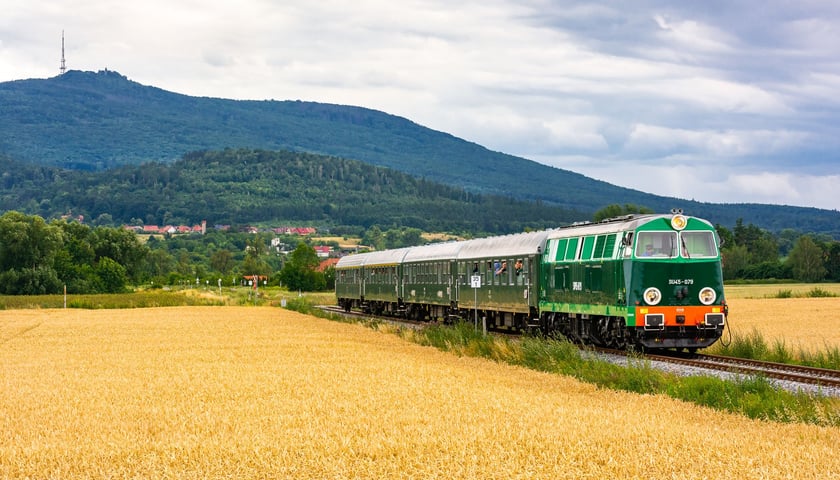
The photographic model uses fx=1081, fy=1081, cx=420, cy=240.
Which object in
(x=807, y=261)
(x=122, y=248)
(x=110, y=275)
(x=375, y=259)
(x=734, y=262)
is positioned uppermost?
(x=122, y=248)

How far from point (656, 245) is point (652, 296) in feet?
5.10

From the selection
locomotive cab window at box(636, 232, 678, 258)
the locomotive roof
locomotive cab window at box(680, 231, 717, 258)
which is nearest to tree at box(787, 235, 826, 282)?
the locomotive roof

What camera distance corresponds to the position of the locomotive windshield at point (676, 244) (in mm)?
31266

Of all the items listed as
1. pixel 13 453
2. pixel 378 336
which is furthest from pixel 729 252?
pixel 13 453

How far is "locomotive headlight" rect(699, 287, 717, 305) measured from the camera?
31.4 metres

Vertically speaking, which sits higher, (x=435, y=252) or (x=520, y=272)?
(x=435, y=252)

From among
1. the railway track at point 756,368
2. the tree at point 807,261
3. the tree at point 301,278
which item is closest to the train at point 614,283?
the railway track at point 756,368

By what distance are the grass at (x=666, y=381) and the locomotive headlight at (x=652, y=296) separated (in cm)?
318

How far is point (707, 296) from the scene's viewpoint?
31438mm

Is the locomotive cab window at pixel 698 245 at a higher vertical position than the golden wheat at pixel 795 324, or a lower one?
higher

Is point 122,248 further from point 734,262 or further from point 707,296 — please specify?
point 707,296

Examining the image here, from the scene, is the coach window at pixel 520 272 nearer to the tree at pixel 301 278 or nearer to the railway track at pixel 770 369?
the railway track at pixel 770 369

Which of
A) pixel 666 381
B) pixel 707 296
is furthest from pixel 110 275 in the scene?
pixel 666 381


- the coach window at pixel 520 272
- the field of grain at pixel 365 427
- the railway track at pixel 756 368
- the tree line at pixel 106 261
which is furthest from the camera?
the tree line at pixel 106 261
